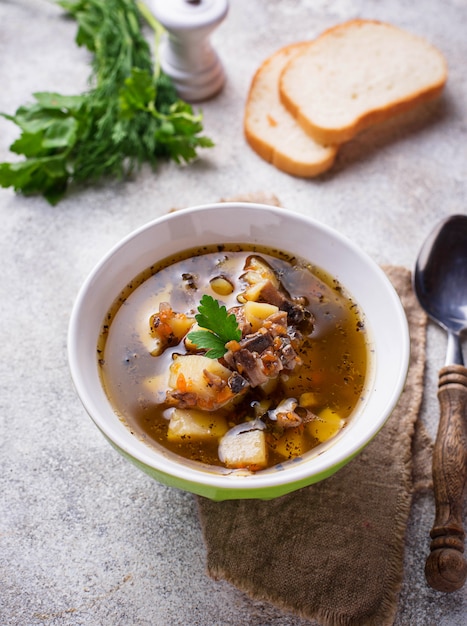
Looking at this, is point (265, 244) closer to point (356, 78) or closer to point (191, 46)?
point (191, 46)

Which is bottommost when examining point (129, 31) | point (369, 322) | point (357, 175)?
point (357, 175)

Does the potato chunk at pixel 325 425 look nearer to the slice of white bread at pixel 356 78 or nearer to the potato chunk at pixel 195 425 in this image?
the potato chunk at pixel 195 425

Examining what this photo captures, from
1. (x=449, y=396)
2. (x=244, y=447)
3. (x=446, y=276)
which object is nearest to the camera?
(x=244, y=447)

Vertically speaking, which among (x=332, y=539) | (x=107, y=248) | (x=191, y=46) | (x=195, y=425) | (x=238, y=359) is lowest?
(x=332, y=539)

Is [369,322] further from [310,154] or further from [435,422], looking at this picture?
[310,154]

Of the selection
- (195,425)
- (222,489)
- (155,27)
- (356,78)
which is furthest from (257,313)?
(155,27)

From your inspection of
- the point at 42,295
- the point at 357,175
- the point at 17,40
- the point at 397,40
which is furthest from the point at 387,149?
the point at 17,40
